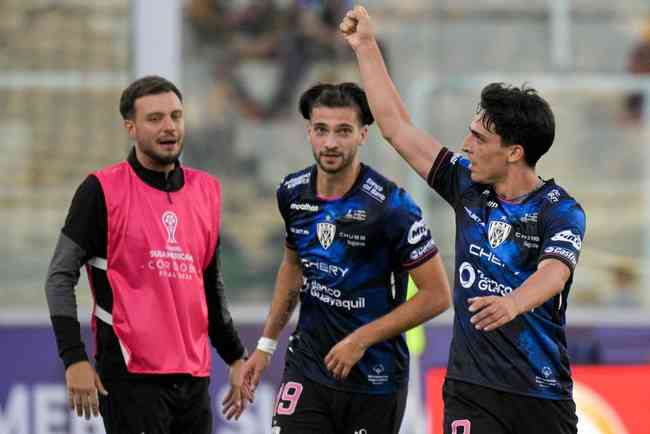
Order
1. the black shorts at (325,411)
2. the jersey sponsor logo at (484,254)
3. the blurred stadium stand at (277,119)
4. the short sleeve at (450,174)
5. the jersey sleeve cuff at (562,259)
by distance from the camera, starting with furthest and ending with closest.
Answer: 1. the blurred stadium stand at (277,119)
2. the black shorts at (325,411)
3. the short sleeve at (450,174)
4. the jersey sponsor logo at (484,254)
5. the jersey sleeve cuff at (562,259)

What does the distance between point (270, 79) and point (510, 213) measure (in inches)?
226

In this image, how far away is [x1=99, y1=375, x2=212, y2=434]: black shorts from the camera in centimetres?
600

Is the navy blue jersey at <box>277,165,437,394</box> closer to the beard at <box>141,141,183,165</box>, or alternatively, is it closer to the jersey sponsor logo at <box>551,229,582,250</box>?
the beard at <box>141,141,183,165</box>

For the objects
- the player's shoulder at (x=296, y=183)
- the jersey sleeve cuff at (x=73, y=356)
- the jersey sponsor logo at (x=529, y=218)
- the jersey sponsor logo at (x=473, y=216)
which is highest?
the player's shoulder at (x=296, y=183)

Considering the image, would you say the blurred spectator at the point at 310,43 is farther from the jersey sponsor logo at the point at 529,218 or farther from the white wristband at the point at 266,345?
the jersey sponsor logo at the point at 529,218

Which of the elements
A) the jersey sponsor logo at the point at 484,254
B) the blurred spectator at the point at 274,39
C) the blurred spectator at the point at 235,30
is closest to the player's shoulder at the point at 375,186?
the jersey sponsor logo at the point at 484,254

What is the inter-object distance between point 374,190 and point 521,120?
1012mm

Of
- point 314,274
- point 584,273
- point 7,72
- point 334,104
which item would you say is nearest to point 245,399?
point 314,274

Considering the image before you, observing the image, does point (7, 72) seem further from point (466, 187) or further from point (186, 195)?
point (466, 187)

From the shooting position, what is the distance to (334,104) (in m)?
6.34

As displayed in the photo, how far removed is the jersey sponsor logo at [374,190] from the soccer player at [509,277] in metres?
0.70

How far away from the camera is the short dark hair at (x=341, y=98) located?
20.9 feet

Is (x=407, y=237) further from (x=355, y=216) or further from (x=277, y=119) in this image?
(x=277, y=119)

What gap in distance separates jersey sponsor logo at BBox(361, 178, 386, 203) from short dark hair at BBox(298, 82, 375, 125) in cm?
28
